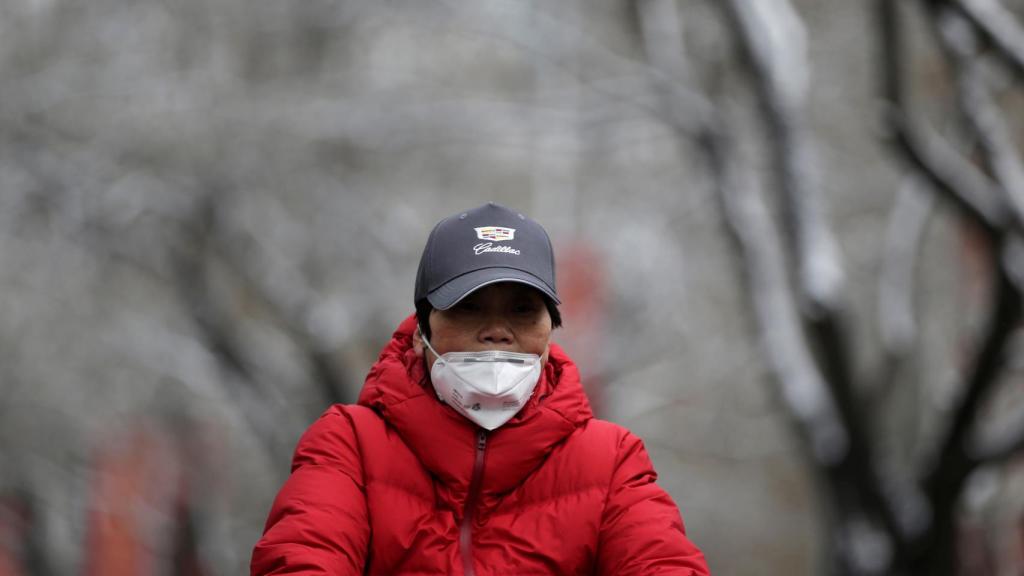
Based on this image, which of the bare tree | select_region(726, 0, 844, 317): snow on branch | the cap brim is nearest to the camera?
the cap brim

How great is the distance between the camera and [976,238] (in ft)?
10.7

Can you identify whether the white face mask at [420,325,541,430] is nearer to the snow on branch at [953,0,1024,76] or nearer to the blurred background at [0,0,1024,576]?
the blurred background at [0,0,1024,576]

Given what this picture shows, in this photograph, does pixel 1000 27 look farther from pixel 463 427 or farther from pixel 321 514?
pixel 321 514

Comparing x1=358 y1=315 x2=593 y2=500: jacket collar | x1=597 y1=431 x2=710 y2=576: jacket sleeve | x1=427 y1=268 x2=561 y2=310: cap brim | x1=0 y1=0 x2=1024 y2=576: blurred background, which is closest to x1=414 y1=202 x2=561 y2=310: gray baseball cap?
x1=427 y1=268 x2=561 y2=310: cap brim

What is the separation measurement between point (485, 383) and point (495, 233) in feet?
0.62

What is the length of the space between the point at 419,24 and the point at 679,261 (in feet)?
3.35

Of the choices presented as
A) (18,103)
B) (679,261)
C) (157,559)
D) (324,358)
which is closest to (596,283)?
(679,261)

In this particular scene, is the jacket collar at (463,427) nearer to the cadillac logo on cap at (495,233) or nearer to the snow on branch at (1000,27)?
the cadillac logo on cap at (495,233)

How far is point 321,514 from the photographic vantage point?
138cm

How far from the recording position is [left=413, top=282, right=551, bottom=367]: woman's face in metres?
1.52

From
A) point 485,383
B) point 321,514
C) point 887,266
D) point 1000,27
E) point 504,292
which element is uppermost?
point 1000,27

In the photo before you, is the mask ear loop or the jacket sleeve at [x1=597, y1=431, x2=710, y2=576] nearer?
the jacket sleeve at [x1=597, y1=431, x2=710, y2=576]

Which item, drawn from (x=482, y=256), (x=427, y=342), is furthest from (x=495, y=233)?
(x=427, y=342)

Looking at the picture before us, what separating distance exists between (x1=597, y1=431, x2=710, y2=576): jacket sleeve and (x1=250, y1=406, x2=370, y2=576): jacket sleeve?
291 millimetres
